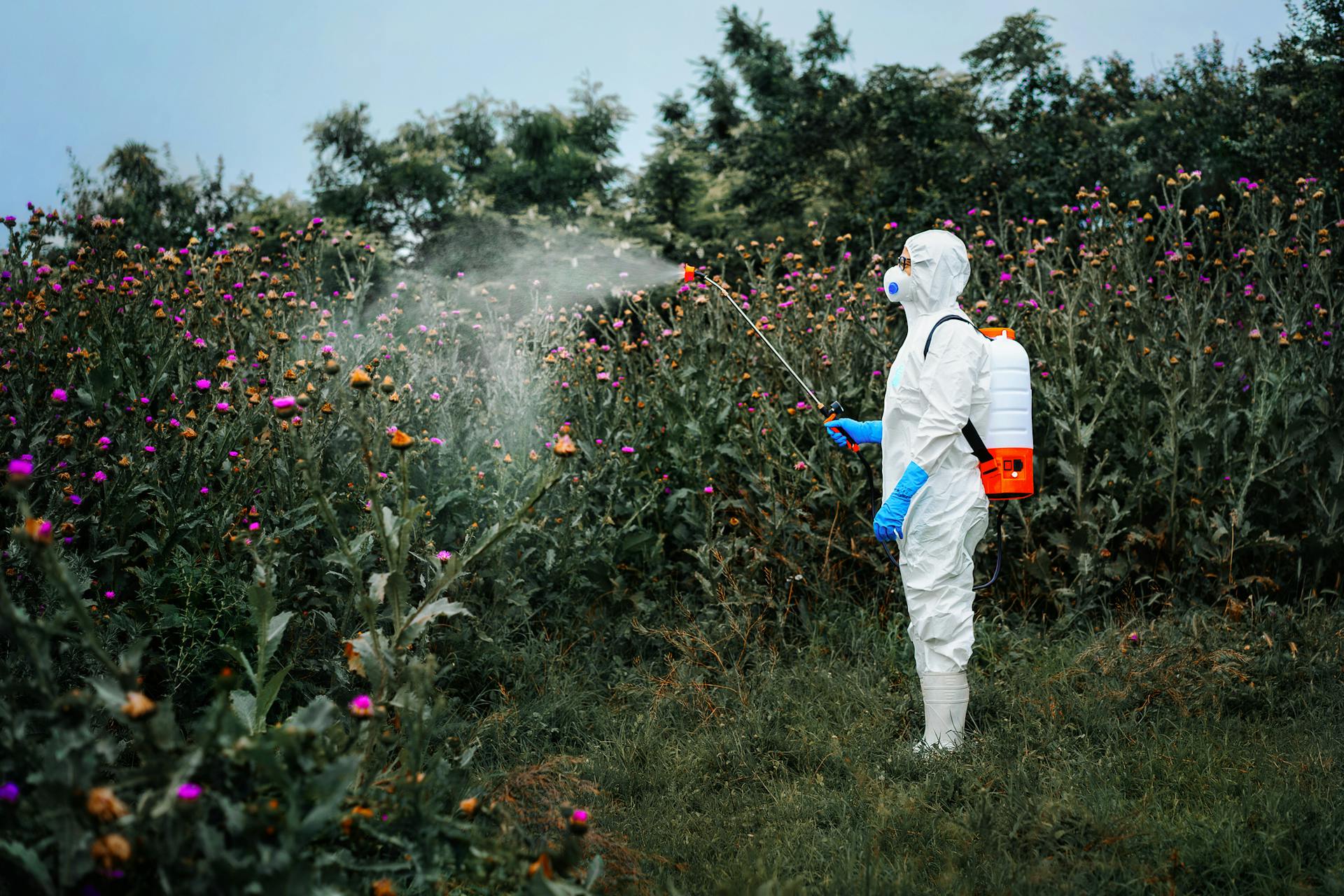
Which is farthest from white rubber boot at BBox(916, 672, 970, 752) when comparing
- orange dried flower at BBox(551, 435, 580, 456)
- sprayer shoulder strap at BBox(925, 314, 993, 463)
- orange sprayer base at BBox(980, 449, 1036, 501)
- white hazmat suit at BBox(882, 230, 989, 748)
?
orange dried flower at BBox(551, 435, 580, 456)

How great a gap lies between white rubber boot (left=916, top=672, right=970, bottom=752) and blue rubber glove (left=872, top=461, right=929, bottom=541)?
0.55 metres

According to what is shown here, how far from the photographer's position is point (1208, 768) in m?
3.15

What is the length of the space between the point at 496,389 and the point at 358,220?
18993mm

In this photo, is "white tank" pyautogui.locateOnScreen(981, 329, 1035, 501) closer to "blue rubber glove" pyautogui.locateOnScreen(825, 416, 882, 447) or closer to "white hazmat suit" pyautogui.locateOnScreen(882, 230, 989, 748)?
"white hazmat suit" pyautogui.locateOnScreen(882, 230, 989, 748)

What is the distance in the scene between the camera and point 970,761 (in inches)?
131

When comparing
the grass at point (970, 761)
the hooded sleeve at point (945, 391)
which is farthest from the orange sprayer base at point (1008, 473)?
the grass at point (970, 761)

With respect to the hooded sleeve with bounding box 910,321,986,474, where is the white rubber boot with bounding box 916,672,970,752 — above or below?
below

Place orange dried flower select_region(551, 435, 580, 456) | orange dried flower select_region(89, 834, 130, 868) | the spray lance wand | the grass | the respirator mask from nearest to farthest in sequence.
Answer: orange dried flower select_region(89, 834, 130, 868)
orange dried flower select_region(551, 435, 580, 456)
the grass
the respirator mask
the spray lance wand

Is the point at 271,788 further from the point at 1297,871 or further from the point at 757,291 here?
the point at 757,291

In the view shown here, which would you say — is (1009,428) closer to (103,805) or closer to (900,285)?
(900,285)

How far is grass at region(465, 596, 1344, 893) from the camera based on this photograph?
2639 mm

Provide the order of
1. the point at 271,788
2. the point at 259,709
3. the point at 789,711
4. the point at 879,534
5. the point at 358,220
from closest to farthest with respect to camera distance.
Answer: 1. the point at 271,788
2. the point at 259,709
3. the point at 879,534
4. the point at 789,711
5. the point at 358,220

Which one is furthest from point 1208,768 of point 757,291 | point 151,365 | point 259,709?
point 151,365

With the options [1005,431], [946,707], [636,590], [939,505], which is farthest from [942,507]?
[636,590]
